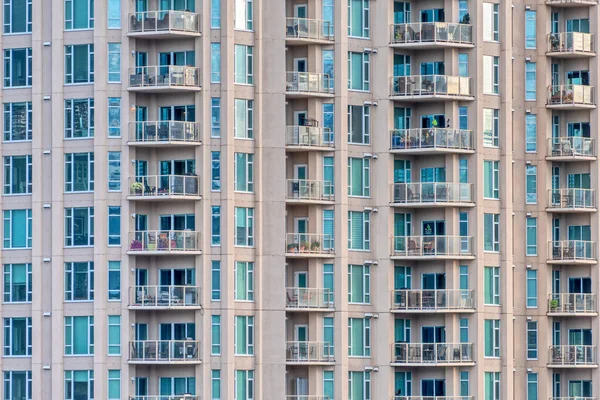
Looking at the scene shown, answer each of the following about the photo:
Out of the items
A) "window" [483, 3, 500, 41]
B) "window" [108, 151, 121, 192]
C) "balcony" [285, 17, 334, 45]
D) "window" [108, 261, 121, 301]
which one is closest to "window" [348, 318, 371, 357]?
"window" [108, 261, 121, 301]

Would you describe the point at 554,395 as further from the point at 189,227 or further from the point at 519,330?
the point at 189,227

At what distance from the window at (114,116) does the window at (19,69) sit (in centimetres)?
560

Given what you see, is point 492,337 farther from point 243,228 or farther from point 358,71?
point 358,71

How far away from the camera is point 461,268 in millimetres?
178750

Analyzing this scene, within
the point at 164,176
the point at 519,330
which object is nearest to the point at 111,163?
the point at 164,176

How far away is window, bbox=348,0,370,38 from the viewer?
178375 mm

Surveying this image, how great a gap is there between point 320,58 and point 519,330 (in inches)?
880

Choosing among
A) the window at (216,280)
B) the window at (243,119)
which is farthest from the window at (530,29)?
the window at (216,280)

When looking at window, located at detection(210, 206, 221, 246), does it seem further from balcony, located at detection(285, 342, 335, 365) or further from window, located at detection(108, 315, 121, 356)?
balcony, located at detection(285, 342, 335, 365)

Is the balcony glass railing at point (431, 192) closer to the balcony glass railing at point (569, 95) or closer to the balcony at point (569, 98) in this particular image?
the balcony at point (569, 98)

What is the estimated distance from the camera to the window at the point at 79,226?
174 metres

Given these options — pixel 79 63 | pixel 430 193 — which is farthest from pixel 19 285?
pixel 430 193

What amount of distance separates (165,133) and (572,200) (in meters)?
27.9

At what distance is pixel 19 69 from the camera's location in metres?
176
